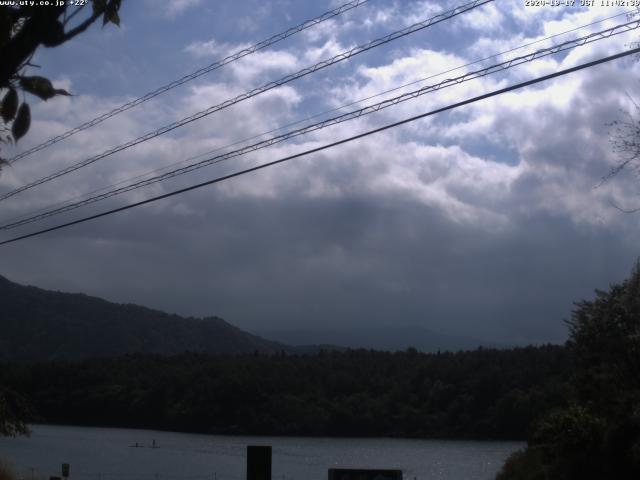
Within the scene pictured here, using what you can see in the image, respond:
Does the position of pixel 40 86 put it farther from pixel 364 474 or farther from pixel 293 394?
pixel 293 394

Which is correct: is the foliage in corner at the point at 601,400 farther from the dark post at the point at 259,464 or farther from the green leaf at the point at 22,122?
the green leaf at the point at 22,122

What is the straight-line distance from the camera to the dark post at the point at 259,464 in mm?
8031

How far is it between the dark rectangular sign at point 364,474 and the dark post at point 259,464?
741 millimetres

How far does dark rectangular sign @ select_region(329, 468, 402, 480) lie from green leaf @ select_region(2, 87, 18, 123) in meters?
4.07

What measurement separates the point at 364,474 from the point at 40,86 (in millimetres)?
4160

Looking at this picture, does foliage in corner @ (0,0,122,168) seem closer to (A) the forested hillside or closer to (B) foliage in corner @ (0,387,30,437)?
(B) foliage in corner @ (0,387,30,437)

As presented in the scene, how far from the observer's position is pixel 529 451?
29.8 meters

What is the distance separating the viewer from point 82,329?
17288 cm

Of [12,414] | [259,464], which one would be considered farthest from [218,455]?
[259,464]

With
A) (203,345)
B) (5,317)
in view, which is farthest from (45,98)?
(203,345)

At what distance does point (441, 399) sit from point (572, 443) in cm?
5788

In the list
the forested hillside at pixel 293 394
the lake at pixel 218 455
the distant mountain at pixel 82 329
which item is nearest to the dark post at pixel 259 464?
the lake at pixel 218 455

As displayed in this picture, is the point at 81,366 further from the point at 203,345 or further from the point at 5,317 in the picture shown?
the point at 203,345

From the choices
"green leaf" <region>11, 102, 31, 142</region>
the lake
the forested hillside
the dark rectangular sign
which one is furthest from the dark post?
the forested hillside
